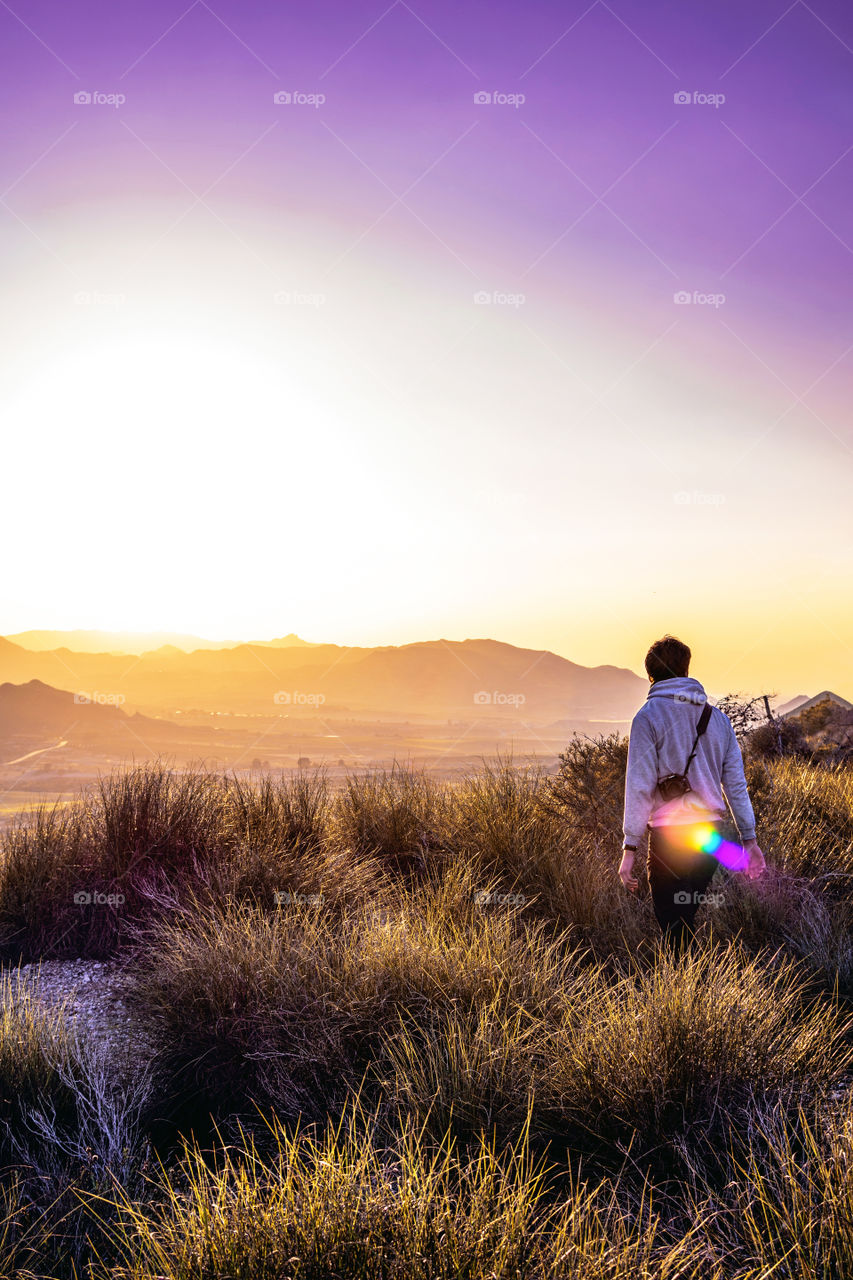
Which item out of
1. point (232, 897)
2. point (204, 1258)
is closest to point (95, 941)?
point (232, 897)

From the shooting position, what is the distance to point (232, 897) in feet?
18.3

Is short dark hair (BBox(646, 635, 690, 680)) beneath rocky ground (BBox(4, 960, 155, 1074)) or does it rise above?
above

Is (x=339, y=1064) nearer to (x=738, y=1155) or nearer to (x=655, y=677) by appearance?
(x=738, y=1155)

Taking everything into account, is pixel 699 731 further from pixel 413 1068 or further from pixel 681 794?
pixel 413 1068

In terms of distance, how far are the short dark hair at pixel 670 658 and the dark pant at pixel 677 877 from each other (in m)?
0.91

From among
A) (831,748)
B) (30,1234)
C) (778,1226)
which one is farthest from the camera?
(831,748)

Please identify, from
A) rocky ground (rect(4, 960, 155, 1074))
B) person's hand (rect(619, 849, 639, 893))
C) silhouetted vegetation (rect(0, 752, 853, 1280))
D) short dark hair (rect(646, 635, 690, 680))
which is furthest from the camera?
short dark hair (rect(646, 635, 690, 680))

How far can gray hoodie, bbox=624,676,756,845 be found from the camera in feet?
15.6

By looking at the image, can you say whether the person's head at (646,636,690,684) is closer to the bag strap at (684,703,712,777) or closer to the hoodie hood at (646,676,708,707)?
the hoodie hood at (646,676,708,707)

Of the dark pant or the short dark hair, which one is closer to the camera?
the dark pant

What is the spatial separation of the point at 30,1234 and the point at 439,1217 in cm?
171

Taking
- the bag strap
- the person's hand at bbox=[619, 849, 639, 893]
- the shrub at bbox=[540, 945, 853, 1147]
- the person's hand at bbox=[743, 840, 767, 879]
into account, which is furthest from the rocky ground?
the person's hand at bbox=[743, 840, 767, 879]

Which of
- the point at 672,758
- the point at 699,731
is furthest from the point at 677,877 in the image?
the point at 699,731

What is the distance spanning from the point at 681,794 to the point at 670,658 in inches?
31.9
